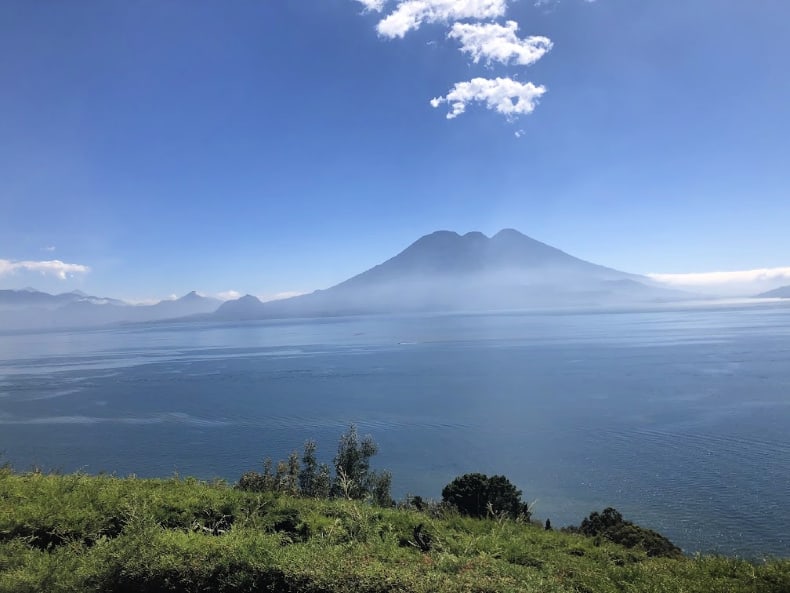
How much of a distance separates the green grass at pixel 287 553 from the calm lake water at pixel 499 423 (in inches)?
551

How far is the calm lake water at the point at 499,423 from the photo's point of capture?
28.4 metres

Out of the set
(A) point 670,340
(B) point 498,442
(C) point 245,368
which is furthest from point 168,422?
(A) point 670,340

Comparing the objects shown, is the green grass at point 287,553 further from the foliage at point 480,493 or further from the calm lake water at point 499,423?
the foliage at point 480,493

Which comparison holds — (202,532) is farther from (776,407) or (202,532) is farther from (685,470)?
(776,407)

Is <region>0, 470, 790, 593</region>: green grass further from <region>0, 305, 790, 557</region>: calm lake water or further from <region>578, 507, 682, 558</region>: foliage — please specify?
<region>0, 305, 790, 557</region>: calm lake water

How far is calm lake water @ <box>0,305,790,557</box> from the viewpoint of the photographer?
28438 mm

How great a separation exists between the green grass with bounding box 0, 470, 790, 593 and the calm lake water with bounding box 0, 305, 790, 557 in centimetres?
1399

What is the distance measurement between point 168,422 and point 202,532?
4797cm

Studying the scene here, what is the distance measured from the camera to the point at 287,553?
13.5 ft

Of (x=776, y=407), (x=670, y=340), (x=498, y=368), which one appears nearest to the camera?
(x=776, y=407)

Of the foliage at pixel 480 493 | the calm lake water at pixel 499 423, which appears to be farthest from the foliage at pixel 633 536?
the calm lake water at pixel 499 423

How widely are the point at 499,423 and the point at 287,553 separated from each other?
43.7 meters

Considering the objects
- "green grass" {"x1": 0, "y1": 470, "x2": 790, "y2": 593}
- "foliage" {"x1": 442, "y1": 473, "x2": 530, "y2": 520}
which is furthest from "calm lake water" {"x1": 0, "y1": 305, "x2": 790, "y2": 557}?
"green grass" {"x1": 0, "y1": 470, "x2": 790, "y2": 593}

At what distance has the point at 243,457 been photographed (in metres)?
36.8
